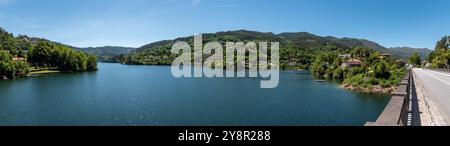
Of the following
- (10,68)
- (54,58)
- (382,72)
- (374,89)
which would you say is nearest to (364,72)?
(382,72)

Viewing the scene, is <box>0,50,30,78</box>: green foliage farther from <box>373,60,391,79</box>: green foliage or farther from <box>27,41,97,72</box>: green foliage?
<box>373,60,391,79</box>: green foliage

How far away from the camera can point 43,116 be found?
26391 mm

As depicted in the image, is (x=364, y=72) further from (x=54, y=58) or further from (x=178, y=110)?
(x=54, y=58)

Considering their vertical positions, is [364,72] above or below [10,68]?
below

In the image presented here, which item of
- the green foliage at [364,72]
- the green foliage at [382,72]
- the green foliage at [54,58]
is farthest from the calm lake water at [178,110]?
the green foliage at [54,58]

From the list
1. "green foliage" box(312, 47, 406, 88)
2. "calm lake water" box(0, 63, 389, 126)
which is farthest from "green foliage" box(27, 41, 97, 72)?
"green foliage" box(312, 47, 406, 88)

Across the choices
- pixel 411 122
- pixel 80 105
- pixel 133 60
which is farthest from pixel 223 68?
pixel 411 122

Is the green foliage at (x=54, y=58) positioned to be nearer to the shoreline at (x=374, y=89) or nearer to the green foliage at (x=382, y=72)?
the shoreline at (x=374, y=89)
